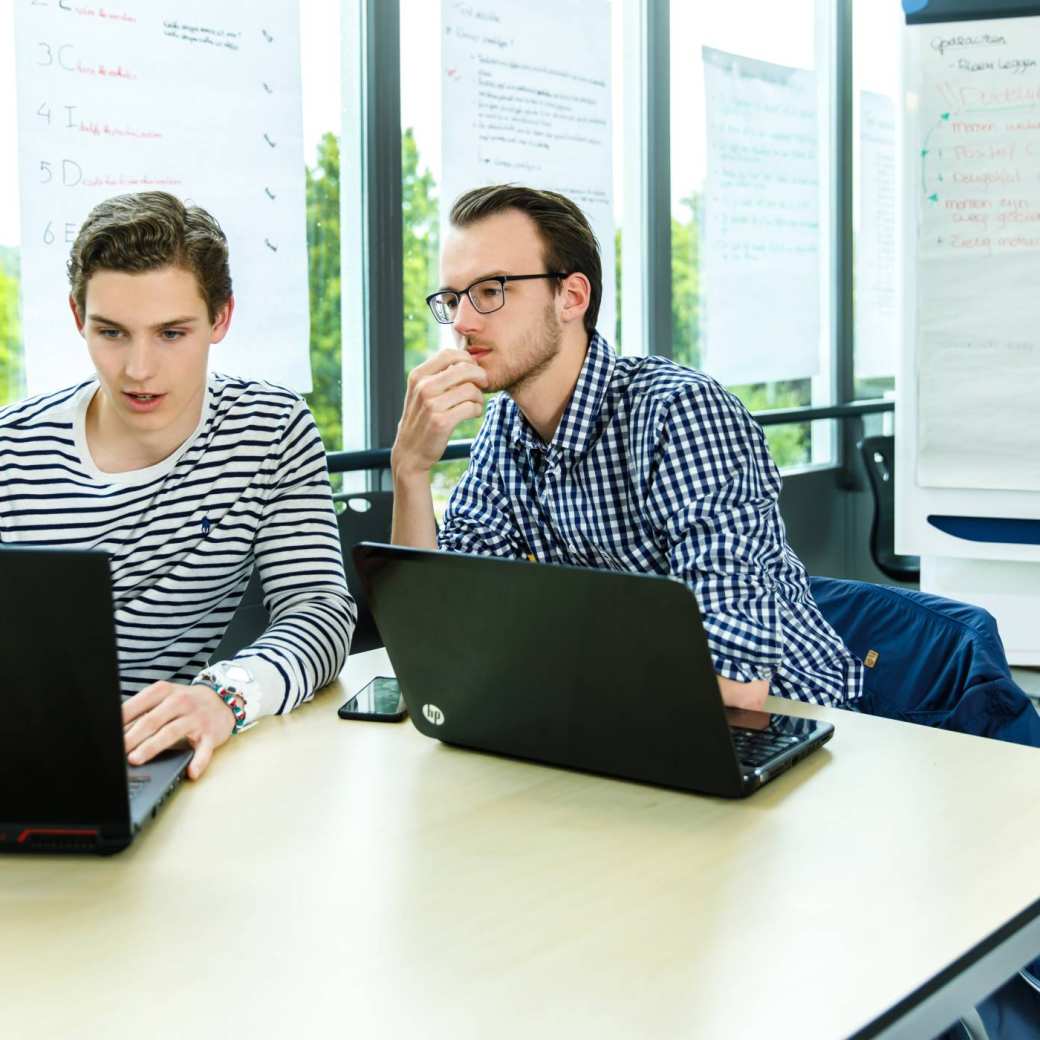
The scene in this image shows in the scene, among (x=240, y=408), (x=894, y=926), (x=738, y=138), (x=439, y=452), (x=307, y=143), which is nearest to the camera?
(x=894, y=926)

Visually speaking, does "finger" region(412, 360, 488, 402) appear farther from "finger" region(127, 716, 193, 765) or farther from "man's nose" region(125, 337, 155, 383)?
"finger" region(127, 716, 193, 765)

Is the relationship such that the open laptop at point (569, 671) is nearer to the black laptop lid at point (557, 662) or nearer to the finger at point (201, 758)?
the black laptop lid at point (557, 662)

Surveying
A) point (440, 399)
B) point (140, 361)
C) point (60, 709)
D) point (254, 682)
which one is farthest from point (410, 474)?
point (60, 709)

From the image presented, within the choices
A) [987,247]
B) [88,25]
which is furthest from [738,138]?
[88,25]

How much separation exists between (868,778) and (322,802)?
1.75ft

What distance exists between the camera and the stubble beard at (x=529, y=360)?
1946 millimetres

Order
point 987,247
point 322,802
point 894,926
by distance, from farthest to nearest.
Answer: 1. point 987,247
2. point 322,802
3. point 894,926

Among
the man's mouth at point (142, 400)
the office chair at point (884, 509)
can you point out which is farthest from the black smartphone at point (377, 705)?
the office chair at point (884, 509)

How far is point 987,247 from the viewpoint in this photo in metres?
3.35

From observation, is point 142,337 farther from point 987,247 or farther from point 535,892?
point 987,247

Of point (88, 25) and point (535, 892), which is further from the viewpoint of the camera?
point (88, 25)

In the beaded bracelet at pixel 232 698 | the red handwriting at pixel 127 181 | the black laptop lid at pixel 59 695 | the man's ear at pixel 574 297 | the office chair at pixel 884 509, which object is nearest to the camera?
the black laptop lid at pixel 59 695

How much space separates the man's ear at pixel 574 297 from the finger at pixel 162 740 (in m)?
0.98

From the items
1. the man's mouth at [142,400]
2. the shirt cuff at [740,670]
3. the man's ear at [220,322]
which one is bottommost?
the shirt cuff at [740,670]
